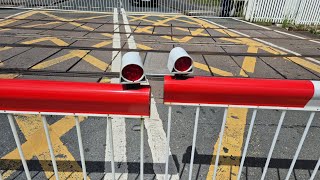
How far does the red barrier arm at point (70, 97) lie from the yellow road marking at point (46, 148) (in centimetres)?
122

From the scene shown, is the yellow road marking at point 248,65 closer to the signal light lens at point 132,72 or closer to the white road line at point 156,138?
the white road line at point 156,138

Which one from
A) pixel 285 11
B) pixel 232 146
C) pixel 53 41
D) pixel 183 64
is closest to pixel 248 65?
pixel 232 146

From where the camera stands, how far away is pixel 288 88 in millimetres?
1377

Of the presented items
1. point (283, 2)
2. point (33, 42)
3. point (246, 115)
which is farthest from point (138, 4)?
point (246, 115)

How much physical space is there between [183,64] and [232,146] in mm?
1810

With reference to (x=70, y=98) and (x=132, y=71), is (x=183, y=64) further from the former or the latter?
(x=70, y=98)

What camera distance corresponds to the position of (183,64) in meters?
1.38

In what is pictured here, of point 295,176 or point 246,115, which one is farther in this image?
point 246,115

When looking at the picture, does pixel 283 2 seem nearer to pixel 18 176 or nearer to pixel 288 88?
pixel 288 88

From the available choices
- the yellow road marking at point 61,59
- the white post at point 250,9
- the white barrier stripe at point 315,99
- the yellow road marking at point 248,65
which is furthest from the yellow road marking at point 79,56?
the white post at point 250,9

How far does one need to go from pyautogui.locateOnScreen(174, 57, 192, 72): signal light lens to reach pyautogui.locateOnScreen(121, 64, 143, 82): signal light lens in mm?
238

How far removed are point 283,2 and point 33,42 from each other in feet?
36.9

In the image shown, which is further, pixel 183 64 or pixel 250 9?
pixel 250 9

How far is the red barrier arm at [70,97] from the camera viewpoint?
1278 millimetres
